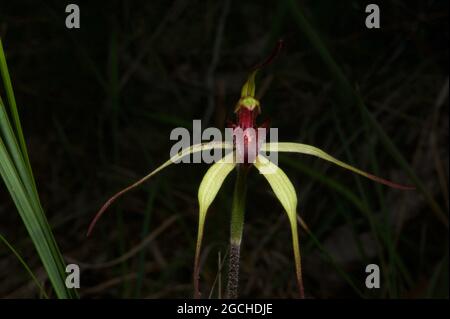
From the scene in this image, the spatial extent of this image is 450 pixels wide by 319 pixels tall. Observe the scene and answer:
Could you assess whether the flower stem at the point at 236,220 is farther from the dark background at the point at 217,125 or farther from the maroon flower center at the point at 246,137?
the dark background at the point at 217,125

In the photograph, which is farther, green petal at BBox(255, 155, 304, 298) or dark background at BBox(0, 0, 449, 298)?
dark background at BBox(0, 0, 449, 298)

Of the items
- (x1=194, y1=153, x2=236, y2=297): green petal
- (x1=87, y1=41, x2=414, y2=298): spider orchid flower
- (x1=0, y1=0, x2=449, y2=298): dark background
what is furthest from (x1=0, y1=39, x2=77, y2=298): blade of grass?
(x1=0, y1=0, x2=449, y2=298): dark background

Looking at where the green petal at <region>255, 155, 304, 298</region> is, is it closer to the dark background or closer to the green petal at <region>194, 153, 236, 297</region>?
the green petal at <region>194, 153, 236, 297</region>

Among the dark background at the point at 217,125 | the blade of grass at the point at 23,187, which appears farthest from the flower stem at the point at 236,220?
the dark background at the point at 217,125

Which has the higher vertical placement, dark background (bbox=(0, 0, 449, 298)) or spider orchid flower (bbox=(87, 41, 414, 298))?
dark background (bbox=(0, 0, 449, 298))

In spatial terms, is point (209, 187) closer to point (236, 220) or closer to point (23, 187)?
point (236, 220)
